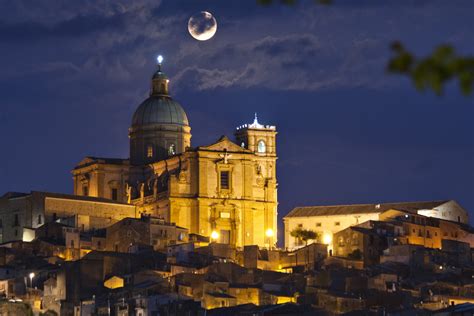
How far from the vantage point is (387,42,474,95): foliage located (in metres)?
5.35

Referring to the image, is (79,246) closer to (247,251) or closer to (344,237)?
(247,251)

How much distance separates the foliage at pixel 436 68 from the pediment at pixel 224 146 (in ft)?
268

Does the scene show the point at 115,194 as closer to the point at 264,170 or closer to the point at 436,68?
the point at 264,170

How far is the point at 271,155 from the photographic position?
9506 cm

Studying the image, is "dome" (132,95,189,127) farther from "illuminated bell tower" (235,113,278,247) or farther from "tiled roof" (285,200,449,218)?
"tiled roof" (285,200,449,218)

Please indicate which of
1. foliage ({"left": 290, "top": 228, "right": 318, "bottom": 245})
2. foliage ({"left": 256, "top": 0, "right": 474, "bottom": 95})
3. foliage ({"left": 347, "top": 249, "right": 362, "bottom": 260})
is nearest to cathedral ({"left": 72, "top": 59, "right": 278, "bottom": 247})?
foliage ({"left": 290, "top": 228, "right": 318, "bottom": 245})

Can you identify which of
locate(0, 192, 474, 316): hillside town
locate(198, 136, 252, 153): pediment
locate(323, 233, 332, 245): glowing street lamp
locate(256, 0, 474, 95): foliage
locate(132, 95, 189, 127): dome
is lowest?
locate(256, 0, 474, 95): foliage

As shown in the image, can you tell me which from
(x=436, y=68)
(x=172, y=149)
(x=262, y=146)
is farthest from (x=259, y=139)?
(x=436, y=68)

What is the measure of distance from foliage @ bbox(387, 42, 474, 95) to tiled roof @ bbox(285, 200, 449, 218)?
8483 cm

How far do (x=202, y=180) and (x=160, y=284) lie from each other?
19.2 metres

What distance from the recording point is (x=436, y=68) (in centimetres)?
543

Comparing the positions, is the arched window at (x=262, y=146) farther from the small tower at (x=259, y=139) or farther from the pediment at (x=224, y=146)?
the pediment at (x=224, y=146)

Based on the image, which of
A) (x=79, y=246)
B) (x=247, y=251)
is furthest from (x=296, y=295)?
(x=79, y=246)

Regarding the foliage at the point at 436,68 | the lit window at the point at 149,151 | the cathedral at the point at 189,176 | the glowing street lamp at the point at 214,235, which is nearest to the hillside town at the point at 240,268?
the glowing street lamp at the point at 214,235
